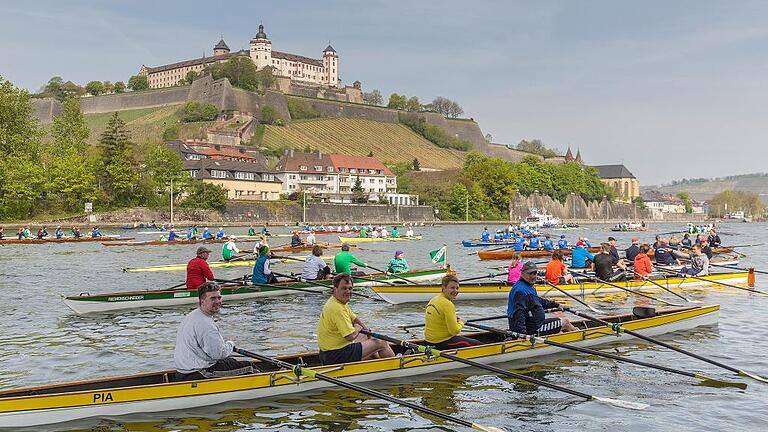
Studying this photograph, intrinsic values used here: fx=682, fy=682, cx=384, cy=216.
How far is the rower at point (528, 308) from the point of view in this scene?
1310 centimetres

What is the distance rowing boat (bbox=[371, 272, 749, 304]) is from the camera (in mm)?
21781

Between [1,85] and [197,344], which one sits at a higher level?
[1,85]

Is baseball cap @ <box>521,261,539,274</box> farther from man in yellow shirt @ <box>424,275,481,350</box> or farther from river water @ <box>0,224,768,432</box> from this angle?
river water @ <box>0,224,768,432</box>

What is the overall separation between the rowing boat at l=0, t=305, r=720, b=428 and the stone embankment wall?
124 m

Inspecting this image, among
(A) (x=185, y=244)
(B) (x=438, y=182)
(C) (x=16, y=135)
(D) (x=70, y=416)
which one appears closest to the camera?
(D) (x=70, y=416)

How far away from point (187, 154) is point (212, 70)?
183ft

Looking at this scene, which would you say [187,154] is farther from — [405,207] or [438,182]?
[438,182]

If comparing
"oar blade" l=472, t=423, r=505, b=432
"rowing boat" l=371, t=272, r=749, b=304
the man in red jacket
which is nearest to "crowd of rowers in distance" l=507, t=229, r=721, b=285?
"rowing boat" l=371, t=272, r=749, b=304

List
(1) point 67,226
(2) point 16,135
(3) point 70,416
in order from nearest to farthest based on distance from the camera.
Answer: (3) point 70,416 → (1) point 67,226 → (2) point 16,135

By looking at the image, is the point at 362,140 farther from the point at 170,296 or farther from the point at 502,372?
the point at 502,372

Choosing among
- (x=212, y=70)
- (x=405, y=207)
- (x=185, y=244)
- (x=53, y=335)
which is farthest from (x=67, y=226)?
(x=212, y=70)

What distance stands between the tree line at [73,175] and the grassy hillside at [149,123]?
43783 mm

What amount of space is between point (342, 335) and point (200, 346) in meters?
2.32

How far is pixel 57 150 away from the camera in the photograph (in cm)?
9988
